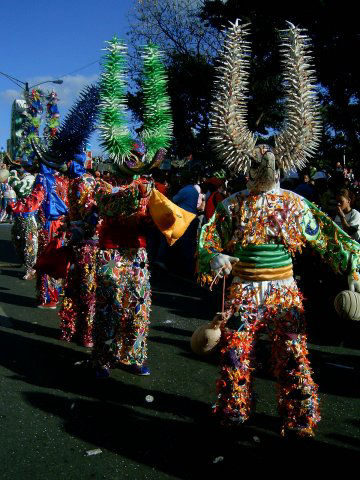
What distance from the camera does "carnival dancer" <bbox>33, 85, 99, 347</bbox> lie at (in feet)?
16.9

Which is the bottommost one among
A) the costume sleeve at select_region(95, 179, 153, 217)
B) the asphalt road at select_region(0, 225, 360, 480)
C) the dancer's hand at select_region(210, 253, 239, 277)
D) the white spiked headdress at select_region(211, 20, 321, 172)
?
the asphalt road at select_region(0, 225, 360, 480)

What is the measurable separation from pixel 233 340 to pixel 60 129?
9.94 ft

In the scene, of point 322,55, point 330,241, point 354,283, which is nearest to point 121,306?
point 330,241

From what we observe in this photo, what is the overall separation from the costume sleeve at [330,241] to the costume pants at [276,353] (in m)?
0.35

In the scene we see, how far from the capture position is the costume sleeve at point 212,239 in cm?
352

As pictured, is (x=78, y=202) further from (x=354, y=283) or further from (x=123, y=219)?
(x=354, y=283)

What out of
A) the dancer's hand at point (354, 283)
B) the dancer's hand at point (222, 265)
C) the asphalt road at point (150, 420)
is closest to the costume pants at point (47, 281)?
the asphalt road at point (150, 420)

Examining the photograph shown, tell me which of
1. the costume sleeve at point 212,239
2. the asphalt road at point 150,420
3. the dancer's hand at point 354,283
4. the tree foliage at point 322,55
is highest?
the tree foliage at point 322,55

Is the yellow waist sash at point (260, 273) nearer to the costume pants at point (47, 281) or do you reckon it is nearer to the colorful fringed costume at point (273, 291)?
the colorful fringed costume at point (273, 291)

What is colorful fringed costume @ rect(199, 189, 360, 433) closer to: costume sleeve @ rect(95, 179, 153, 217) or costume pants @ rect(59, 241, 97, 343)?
costume sleeve @ rect(95, 179, 153, 217)

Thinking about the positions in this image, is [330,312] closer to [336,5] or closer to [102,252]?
[102,252]

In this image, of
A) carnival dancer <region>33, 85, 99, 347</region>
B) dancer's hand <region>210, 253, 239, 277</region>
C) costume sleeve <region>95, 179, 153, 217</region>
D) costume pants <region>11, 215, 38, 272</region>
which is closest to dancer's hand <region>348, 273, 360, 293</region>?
dancer's hand <region>210, 253, 239, 277</region>

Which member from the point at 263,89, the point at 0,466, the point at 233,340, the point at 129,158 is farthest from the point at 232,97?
the point at 263,89

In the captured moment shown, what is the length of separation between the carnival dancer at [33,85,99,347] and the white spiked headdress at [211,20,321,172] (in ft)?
5.76
